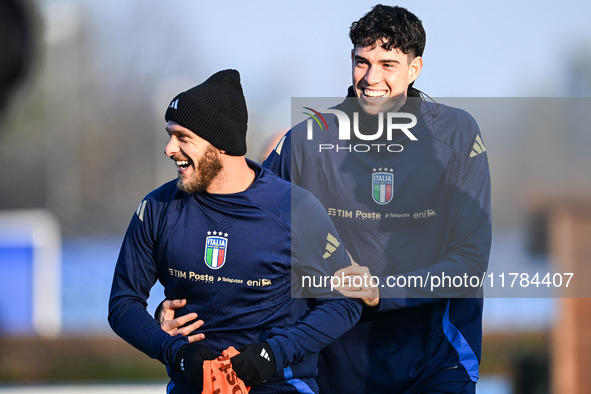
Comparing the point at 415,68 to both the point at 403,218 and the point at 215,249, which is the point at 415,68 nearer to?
the point at 403,218

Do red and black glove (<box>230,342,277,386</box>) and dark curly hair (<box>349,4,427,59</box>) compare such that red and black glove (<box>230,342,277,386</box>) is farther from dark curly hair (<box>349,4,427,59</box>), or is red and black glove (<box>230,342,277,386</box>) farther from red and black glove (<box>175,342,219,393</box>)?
dark curly hair (<box>349,4,427,59</box>)

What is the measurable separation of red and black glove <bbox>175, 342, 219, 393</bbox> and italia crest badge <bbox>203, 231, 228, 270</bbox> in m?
0.34

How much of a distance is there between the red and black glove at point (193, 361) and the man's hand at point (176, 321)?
0.10 metres

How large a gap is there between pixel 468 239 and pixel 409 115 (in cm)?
64

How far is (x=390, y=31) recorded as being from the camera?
158 inches

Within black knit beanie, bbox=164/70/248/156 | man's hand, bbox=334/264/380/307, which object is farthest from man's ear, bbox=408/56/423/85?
man's hand, bbox=334/264/380/307

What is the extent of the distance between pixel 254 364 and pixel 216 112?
3.52 feet

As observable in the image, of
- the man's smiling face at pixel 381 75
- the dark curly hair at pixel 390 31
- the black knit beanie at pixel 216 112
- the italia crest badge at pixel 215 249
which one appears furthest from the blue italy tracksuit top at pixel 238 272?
the dark curly hair at pixel 390 31

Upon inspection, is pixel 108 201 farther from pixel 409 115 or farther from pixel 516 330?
pixel 409 115

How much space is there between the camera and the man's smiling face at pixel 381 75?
4020mm

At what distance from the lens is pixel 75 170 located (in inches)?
1167

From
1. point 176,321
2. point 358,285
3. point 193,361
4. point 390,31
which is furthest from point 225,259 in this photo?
point 390,31

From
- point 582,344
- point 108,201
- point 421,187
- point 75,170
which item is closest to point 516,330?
point 582,344

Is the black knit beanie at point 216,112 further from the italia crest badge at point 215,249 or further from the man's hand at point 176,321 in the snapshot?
the man's hand at point 176,321
